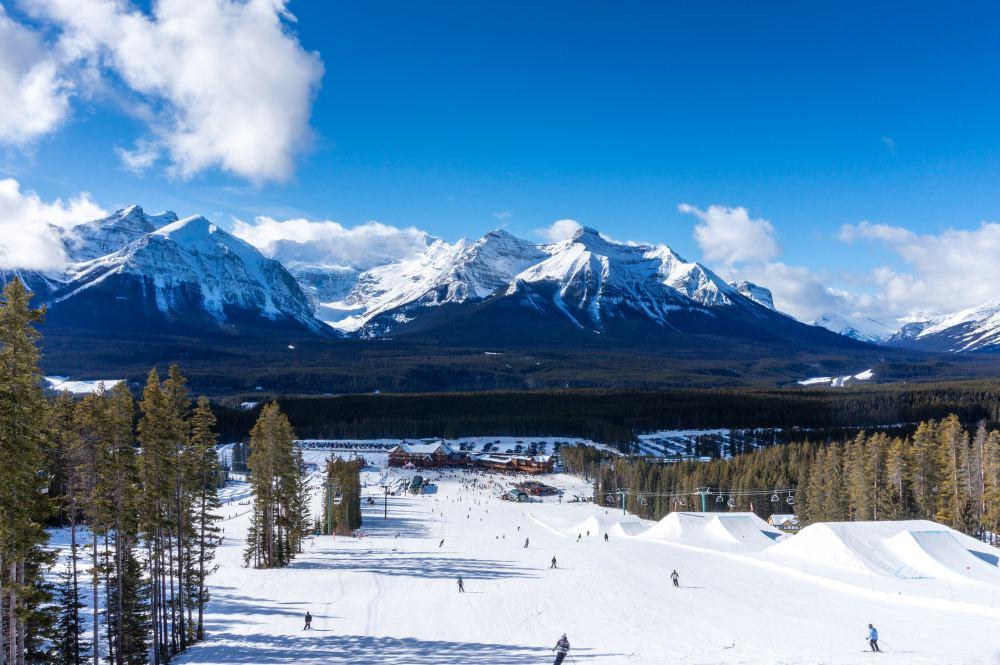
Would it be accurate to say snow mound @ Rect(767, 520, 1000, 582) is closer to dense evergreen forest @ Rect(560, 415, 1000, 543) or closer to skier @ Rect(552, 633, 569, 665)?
dense evergreen forest @ Rect(560, 415, 1000, 543)

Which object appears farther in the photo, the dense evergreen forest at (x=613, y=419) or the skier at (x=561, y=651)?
the dense evergreen forest at (x=613, y=419)

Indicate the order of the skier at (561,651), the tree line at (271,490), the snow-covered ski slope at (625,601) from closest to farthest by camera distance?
the skier at (561,651) < the snow-covered ski slope at (625,601) < the tree line at (271,490)

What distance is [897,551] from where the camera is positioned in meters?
46.0

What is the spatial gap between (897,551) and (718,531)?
17.9 metres

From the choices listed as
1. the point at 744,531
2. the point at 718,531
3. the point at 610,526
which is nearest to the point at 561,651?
the point at 718,531

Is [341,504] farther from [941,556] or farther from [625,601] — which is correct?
[941,556]

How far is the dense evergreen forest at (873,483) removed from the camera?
60.3m

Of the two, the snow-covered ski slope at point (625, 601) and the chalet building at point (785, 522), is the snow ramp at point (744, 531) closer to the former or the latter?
the snow-covered ski slope at point (625, 601)

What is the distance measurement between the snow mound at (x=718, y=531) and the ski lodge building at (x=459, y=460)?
247ft

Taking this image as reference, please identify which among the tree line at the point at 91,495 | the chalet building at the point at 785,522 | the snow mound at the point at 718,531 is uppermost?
the tree line at the point at 91,495

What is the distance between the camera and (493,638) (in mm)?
31094

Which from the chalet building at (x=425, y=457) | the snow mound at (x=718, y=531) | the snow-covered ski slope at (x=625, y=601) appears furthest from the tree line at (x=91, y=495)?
the chalet building at (x=425, y=457)

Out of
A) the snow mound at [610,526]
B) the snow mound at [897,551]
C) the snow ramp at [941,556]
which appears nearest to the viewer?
the snow ramp at [941,556]

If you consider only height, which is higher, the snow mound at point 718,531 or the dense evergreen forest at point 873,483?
the dense evergreen forest at point 873,483
